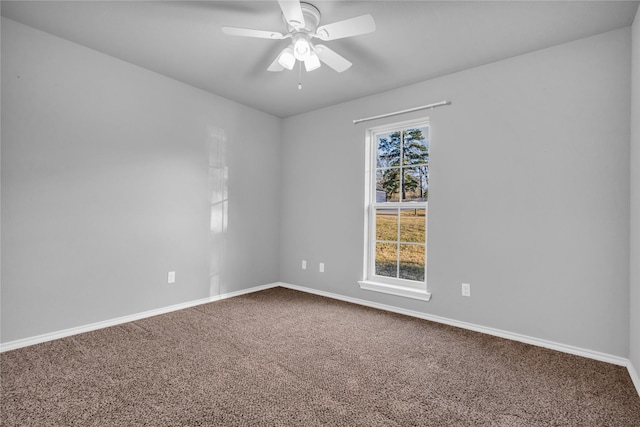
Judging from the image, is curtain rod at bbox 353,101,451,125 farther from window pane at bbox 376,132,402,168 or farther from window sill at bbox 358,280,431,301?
window sill at bbox 358,280,431,301

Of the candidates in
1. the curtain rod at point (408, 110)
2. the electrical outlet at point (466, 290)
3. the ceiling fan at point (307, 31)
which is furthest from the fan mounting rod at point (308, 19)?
the electrical outlet at point (466, 290)

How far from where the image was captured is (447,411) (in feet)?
5.37

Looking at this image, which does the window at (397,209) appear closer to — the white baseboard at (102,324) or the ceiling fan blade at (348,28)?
the ceiling fan blade at (348,28)

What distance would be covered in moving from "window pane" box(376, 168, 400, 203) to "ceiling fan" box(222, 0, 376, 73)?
1.48 m

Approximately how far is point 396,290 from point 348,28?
251cm

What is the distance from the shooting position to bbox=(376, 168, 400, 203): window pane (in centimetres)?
346

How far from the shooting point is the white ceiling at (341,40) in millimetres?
2059

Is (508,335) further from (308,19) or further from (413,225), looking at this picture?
(308,19)

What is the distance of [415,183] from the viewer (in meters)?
3.32

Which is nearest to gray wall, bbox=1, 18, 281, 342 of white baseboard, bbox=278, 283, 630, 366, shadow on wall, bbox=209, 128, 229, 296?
shadow on wall, bbox=209, 128, 229, 296

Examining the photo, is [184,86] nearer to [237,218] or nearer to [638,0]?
[237,218]

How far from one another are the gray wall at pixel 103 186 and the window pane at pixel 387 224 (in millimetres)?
1761

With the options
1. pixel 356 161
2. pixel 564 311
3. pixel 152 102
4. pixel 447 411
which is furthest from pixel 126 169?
pixel 564 311

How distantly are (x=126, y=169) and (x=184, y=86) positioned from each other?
1130 mm
